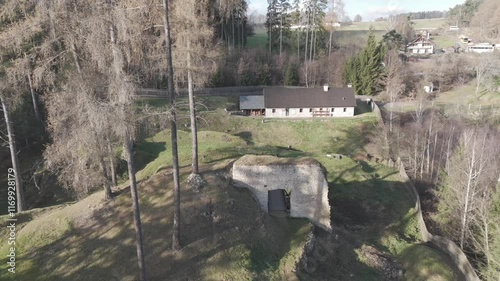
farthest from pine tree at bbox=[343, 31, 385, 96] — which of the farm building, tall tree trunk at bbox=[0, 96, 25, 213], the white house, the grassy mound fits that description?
tall tree trunk at bbox=[0, 96, 25, 213]

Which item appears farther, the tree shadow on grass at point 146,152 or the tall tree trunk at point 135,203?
the tree shadow on grass at point 146,152

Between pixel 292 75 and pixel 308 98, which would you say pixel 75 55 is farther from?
pixel 292 75

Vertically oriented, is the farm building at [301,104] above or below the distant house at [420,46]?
below

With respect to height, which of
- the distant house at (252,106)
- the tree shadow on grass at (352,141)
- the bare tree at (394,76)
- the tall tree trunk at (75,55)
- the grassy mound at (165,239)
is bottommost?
the tree shadow on grass at (352,141)

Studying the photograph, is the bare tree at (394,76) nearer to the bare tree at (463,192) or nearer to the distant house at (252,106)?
the distant house at (252,106)

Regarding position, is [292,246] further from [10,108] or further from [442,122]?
[442,122]

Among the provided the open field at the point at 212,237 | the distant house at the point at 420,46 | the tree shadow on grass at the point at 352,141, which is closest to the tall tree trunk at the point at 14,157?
the open field at the point at 212,237

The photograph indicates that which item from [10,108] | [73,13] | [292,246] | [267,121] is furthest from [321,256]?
[267,121]
